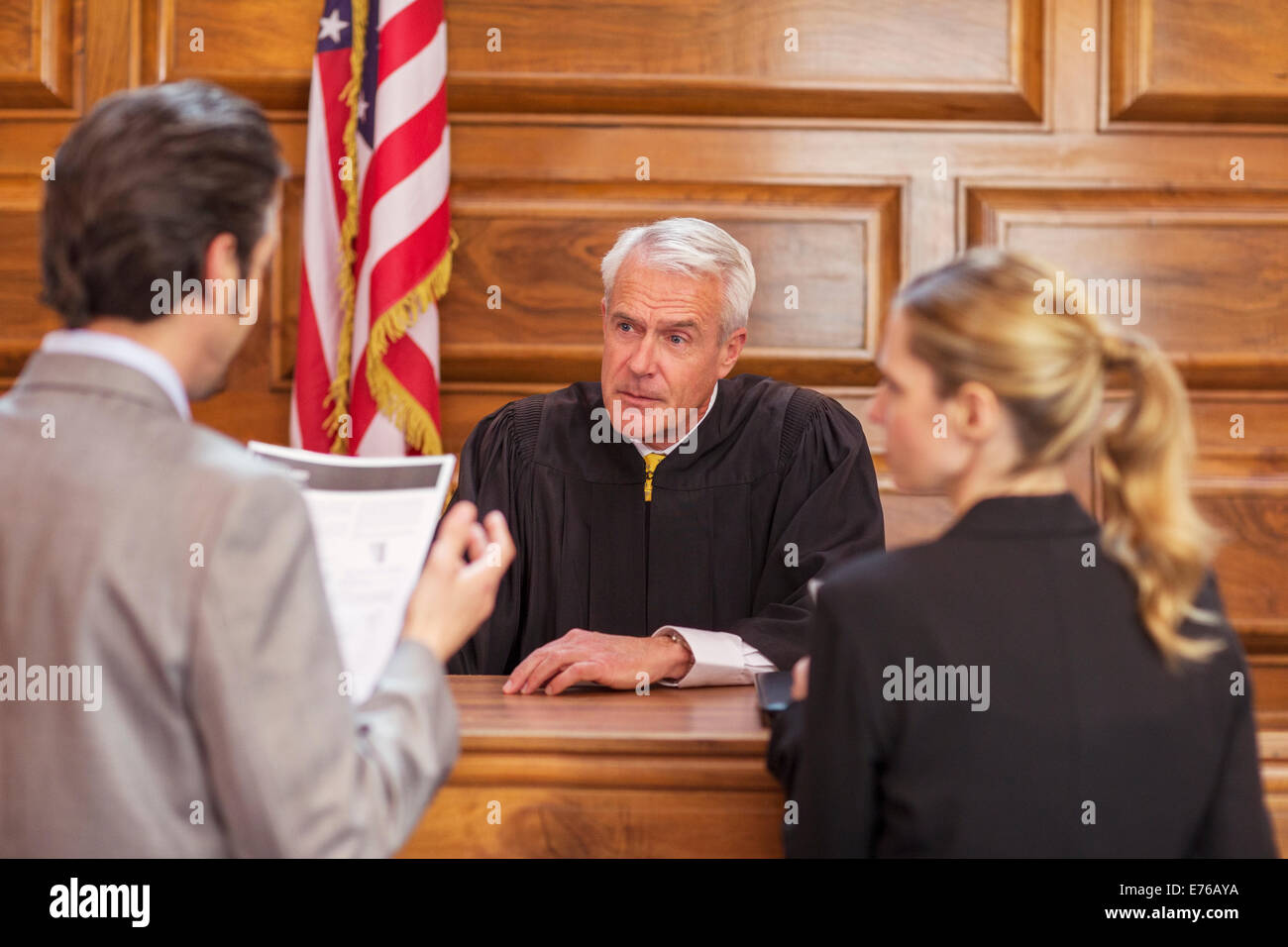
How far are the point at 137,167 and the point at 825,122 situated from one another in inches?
114

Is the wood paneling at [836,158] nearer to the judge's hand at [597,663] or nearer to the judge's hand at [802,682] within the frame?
the judge's hand at [597,663]

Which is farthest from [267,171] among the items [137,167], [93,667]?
[93,667]

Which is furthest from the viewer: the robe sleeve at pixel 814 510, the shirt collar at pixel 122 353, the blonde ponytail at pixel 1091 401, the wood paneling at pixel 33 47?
the wood paneling at pixel 33 47

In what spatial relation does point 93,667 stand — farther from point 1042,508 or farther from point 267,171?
point 1042,508

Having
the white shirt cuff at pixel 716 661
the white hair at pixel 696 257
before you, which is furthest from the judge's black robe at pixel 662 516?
the white shirt cuff at pixel 716 661

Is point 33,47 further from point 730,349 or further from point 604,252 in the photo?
point 730,349

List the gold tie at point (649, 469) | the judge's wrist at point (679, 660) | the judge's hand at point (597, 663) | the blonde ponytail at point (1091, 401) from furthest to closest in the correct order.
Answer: the gold tie at point (649, 469) < the judge's wrist at point (679, 660) < the judge's hand at point (597, 663) < the blonde ponytail at point (1091, 401)

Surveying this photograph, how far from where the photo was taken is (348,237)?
3615mm

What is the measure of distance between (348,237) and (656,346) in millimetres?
1286

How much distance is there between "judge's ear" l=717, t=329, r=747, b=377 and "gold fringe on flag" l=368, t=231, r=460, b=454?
995 mm

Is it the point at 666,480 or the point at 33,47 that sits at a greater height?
the point at 33,47

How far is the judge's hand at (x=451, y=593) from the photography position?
1.47m

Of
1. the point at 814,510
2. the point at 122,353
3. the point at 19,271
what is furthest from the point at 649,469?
the point at 19,271

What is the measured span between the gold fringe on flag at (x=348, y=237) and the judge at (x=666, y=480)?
82 cm
